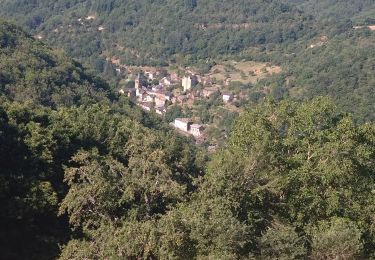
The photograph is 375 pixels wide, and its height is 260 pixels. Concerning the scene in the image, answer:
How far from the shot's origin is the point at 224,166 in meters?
17.0

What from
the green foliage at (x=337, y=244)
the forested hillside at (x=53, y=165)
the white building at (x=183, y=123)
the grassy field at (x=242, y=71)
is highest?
the green foliage at (x=337, y=244)

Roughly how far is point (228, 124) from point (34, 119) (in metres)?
54.7

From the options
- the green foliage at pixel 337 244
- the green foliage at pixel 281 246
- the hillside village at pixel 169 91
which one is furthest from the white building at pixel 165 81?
the green foliage at pixel 281 246

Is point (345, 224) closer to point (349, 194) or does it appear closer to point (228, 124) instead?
point (349, 194)

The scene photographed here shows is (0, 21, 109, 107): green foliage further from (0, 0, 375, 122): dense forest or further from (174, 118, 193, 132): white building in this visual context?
(0, 0, 375, 122): dense forest

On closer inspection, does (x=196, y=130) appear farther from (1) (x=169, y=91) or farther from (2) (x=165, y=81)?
(2) (x=165, y=81)

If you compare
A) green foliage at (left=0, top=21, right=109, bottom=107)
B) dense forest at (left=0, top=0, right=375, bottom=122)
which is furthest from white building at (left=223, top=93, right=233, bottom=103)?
green foliage at (left=0, top=21, right=109, bottom=107)

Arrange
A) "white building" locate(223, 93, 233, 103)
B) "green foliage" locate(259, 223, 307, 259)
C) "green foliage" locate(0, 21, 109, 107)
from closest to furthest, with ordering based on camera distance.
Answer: "green foliage" locate(259, 223, 307, 259), "green foliage" locate(0, 21, 109, 107), "white building" locate(223, 93, 233, 103)

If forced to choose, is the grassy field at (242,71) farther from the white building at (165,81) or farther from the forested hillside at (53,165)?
the forested hillside at (53,165)

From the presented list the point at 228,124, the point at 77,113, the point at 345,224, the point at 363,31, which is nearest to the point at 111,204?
the point at 345,224

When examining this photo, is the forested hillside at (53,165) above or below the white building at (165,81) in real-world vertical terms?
above

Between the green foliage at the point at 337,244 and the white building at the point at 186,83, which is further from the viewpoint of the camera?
the white building at the point at 186,83

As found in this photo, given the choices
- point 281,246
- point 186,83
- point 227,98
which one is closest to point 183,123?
point 227,98

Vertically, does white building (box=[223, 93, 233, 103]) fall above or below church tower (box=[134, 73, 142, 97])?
above
